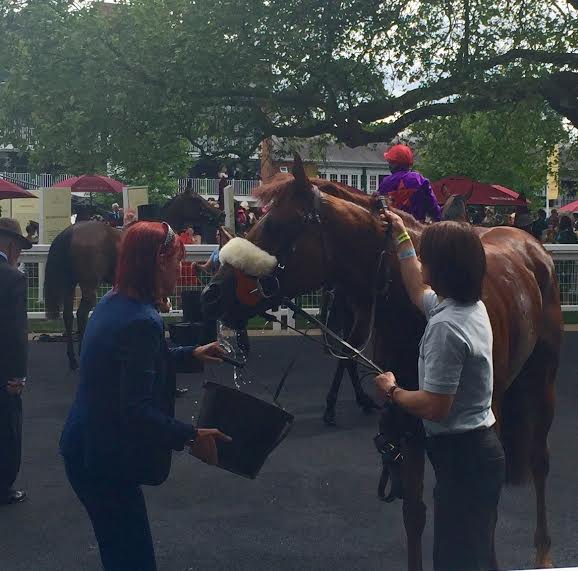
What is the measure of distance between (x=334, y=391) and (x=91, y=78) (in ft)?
31.8

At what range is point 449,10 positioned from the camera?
15328mm

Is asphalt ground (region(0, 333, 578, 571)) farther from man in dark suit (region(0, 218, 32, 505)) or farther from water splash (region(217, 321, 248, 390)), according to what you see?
water splash (region(217, 321, 248, 390))

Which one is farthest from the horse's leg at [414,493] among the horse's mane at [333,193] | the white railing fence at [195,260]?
the white railing fence at [195,260]

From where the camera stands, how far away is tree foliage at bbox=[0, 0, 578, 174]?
14.8 meters

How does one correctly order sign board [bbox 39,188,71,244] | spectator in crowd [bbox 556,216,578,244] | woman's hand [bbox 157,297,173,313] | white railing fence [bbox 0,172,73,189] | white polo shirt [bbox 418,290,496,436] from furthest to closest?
1. white railing fence [bbox 0,172,73,189]
2. spectator in crowd [bbox 556,216,578,244]
3. sign board [bbox 39,188,71,244]
4. woman's hand [bbox 157,297,173,313]
5. white polo shirt [bbox 418,290,496,436]

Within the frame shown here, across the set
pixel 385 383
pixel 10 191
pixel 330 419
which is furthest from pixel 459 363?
pixel 10 191

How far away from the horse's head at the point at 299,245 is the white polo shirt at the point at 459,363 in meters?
1.11

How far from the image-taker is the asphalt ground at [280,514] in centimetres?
465

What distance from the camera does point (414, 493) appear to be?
12.9 feet

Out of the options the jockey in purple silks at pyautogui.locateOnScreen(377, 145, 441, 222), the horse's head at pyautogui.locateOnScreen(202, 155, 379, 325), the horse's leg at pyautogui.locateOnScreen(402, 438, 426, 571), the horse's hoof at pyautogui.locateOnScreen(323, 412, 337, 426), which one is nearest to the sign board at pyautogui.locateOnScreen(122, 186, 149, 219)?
the horse's hoof at pyautogui.locateOnScreen(323, 412, 337, 426)

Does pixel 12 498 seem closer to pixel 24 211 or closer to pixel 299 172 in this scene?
pixel 299 172

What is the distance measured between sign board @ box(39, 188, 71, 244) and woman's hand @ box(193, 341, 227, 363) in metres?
11.9

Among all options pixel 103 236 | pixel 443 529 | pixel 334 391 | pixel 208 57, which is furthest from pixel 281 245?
pixel 208 57

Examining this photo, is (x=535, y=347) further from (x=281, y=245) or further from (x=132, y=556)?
(x=132, y=556)
